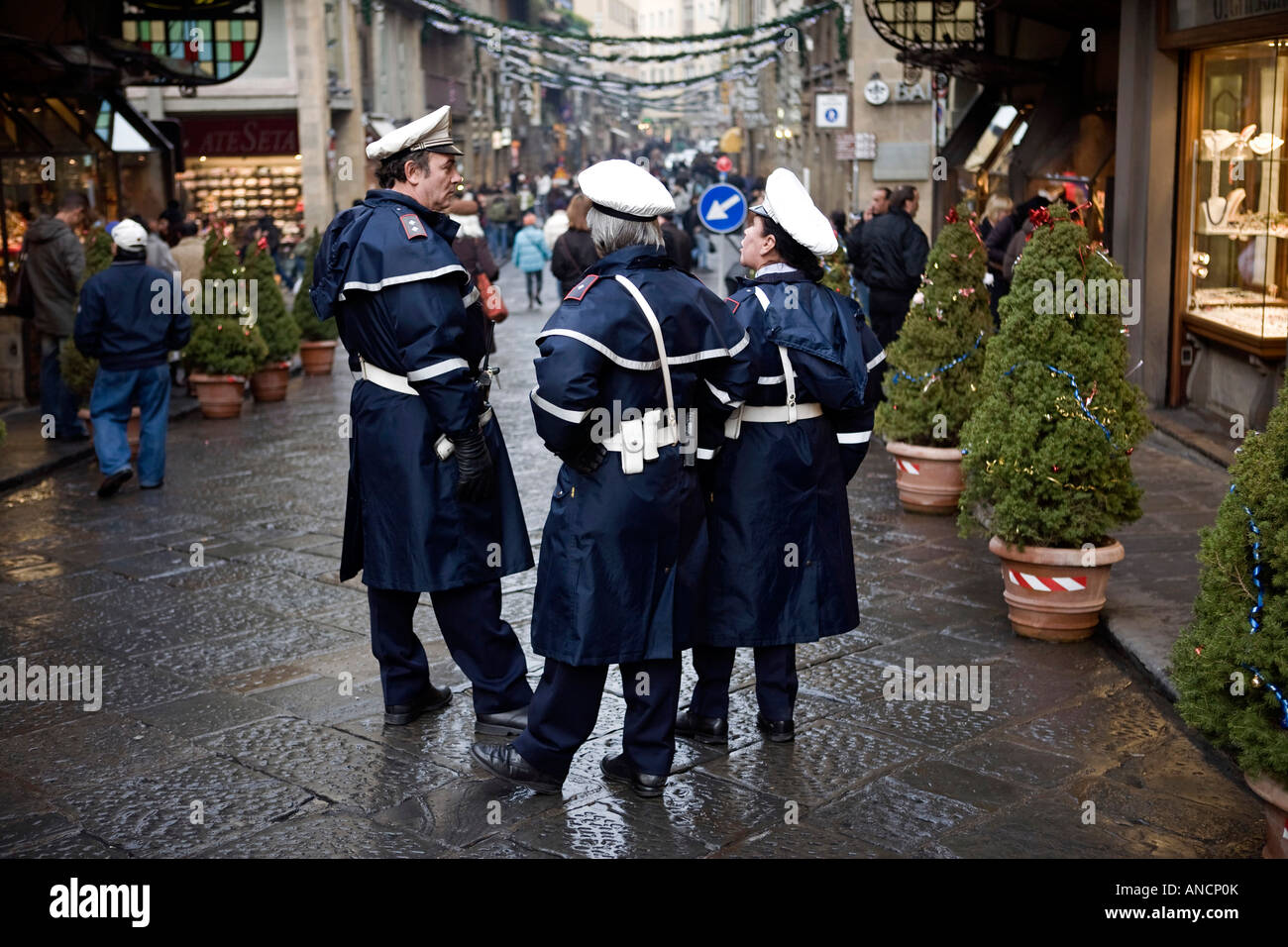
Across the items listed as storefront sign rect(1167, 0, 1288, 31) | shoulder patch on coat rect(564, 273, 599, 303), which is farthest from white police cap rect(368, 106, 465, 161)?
storefront sign rect(1167, 0, 1288, 31)

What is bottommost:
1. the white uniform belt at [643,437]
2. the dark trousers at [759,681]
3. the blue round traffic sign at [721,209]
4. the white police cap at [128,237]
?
the dark trousers at [759,681]

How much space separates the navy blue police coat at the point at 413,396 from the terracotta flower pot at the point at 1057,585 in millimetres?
2313

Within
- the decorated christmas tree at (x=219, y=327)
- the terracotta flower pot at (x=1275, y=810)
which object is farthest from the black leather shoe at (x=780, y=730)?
the decorated christmas tree at (x=219, y=327)

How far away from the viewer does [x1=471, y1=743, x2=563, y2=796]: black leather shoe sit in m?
4.95

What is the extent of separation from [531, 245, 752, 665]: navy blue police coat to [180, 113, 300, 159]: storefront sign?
28.1 m

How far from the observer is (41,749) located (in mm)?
5473

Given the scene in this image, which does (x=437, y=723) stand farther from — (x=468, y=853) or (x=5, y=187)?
(x=5, y=187)

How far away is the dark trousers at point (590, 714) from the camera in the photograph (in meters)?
4.85

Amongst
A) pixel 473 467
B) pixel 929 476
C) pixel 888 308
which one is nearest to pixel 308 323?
pixel 888 308

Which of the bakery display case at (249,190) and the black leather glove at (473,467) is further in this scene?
the bakery display case at (249,190)

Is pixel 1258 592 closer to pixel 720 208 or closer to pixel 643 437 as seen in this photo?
pixel 643 437

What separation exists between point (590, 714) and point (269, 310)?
1011 cm

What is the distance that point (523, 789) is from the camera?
16.5 feet

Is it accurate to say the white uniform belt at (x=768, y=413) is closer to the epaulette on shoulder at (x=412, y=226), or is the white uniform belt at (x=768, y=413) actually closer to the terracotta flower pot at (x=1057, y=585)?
the epaulette on shoulder at (x=412, y=226)
